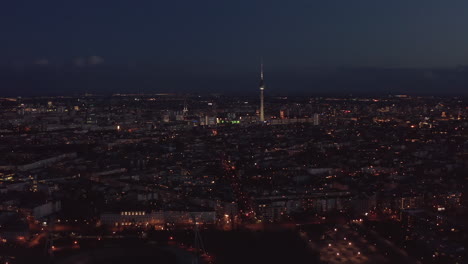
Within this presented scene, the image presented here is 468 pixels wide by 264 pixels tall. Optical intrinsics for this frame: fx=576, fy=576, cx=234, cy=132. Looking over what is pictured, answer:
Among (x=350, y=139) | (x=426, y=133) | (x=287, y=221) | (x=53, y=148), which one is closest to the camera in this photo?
(x=287, y=221)

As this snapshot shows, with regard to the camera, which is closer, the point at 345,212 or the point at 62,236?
the point at 62,236

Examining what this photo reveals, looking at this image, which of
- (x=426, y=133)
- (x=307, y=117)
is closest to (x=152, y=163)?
(x=426, y=133)

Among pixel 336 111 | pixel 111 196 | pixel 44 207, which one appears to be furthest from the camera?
pixel 336 111

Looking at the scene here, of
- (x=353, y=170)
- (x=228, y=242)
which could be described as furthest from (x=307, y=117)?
(x=228, y=242)

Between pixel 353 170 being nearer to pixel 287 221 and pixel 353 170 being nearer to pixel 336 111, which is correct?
pixel 287 221

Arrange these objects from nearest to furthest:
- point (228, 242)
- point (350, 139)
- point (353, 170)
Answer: point (228, 242), point (353, 170), point (350, 139)

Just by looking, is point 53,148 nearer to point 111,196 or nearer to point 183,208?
point 111,196

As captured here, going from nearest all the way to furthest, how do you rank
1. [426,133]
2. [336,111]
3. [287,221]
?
[287,221], [426,133], [336,111]

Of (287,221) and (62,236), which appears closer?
(62,236)
